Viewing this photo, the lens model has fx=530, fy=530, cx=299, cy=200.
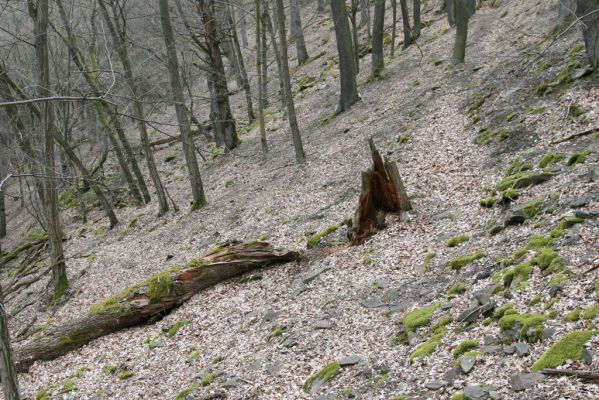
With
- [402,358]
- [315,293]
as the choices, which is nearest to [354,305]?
[315,293]

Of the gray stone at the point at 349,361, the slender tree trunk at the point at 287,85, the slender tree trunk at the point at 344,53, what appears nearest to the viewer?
the gray stone at the point at 349,361

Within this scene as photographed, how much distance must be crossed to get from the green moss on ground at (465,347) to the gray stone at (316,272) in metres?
4.15

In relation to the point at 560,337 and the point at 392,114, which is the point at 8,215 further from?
the point at 560,337

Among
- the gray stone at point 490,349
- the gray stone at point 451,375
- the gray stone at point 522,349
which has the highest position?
the gray stone at point 522,349

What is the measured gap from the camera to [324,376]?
6574 mm

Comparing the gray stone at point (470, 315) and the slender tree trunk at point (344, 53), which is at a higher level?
the slender tree trunk at point (344, 53)

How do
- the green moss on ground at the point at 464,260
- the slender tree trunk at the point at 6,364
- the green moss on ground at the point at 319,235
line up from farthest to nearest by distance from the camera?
the green moss on ground at the point at 319,235 → the green moss on ground at the point at 464,260 → the slender tree trunk at the point at 6,364

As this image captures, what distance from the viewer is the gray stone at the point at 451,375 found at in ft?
17.5

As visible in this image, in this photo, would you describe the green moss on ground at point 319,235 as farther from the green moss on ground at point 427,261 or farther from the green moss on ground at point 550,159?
the green moss on ground at point 550,159

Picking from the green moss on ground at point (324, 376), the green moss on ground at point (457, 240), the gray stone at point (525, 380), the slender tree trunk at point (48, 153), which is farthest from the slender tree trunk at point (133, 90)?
the gray stone at point (525, 380)

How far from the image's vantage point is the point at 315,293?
9.09m

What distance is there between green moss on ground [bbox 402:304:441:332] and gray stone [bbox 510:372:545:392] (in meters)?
1.98

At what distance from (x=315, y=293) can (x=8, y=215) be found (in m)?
28.7

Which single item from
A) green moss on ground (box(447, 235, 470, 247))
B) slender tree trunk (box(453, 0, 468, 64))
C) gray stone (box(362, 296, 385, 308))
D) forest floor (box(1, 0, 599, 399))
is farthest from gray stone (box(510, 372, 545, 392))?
slender tree trunk (box(453, 0, 468, 64))
